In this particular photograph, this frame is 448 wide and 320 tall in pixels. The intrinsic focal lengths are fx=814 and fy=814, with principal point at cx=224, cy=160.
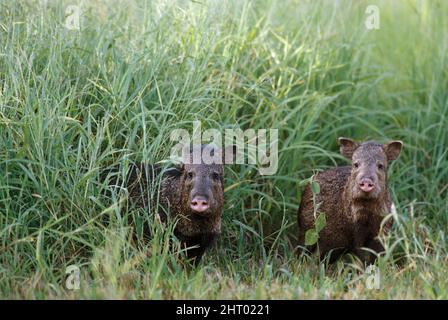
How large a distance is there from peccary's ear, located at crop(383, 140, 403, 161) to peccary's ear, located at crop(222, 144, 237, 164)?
3.56 ft

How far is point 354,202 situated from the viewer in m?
5.64

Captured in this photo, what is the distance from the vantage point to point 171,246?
5410mm

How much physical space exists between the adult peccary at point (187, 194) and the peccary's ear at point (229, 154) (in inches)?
3.9

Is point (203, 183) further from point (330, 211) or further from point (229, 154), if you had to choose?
point (330, 211)

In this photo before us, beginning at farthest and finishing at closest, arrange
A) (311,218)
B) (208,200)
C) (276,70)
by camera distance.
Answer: (276,70)
(311,218)
(208,200)

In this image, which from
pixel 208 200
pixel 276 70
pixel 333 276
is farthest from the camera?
pixel 276 70

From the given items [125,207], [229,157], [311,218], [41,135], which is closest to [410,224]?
[311,218]

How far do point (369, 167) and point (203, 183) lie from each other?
3.86ft

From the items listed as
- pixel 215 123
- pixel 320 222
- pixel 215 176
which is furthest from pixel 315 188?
pixel 215 123

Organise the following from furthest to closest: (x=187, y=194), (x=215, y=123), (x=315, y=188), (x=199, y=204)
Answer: (x=215, y=123), (x=315, y=188), (x=187, y=194), (x=199, y=204)

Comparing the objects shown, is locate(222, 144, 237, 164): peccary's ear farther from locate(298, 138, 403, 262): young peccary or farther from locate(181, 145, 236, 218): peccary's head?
locate(298, 138, 403, 262): young peccary

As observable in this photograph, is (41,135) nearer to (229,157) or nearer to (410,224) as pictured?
(229,157)

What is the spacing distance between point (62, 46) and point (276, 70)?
74.7 inches

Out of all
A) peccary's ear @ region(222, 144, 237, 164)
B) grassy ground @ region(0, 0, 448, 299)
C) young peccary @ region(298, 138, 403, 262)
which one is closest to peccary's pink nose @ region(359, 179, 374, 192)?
young peccary @ region(298, 138, 403, 262)
